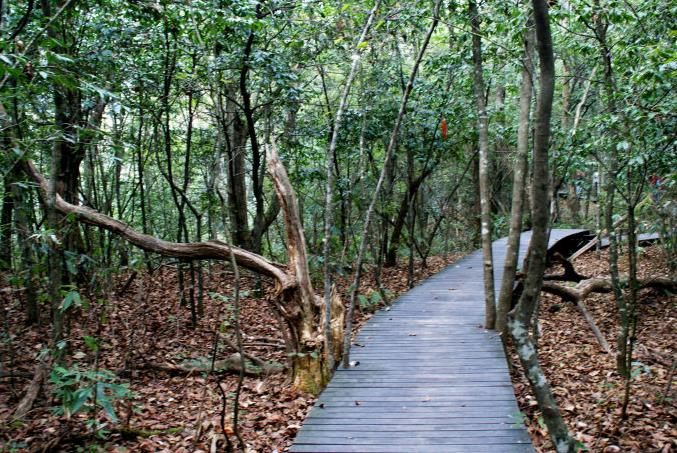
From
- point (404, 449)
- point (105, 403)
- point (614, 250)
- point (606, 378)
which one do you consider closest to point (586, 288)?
point (606, 378)

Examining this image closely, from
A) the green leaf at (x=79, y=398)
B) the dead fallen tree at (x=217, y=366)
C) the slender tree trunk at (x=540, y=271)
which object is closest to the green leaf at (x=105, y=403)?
the green leaf at (x=79, y=398)

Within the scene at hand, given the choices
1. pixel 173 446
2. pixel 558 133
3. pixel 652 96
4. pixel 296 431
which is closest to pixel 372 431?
pixel 296 431

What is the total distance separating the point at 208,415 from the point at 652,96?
6.55 m

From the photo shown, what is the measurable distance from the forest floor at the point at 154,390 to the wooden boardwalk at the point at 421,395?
2.02 ft

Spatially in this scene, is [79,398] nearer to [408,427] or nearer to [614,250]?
[408,427]

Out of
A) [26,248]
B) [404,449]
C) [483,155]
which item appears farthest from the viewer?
[483,155]

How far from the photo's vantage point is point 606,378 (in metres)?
6.74

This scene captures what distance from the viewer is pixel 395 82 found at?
1199 centimetres

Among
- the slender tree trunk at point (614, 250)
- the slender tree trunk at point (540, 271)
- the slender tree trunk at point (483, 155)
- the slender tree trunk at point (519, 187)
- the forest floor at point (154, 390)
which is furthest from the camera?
the slender tree trunk at point (483, 155)

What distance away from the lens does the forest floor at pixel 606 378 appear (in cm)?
506

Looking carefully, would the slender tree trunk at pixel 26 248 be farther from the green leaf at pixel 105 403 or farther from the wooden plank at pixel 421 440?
the wooden plank at pixel 421 440

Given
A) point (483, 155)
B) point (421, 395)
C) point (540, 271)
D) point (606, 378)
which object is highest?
point (483, 155)

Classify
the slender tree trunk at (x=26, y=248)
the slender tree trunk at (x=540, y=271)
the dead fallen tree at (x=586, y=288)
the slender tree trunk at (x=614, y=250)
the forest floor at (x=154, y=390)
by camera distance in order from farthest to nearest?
the dead fallen tree at (x=586, y=288) → the slender tree trunk at (x=614, y=250) → the slender tree trunk at (x=26, y=248) → the forest floor at (x=154, y=390) → the slender tree trunk at (x=540, y=271)

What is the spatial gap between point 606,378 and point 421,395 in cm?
295
